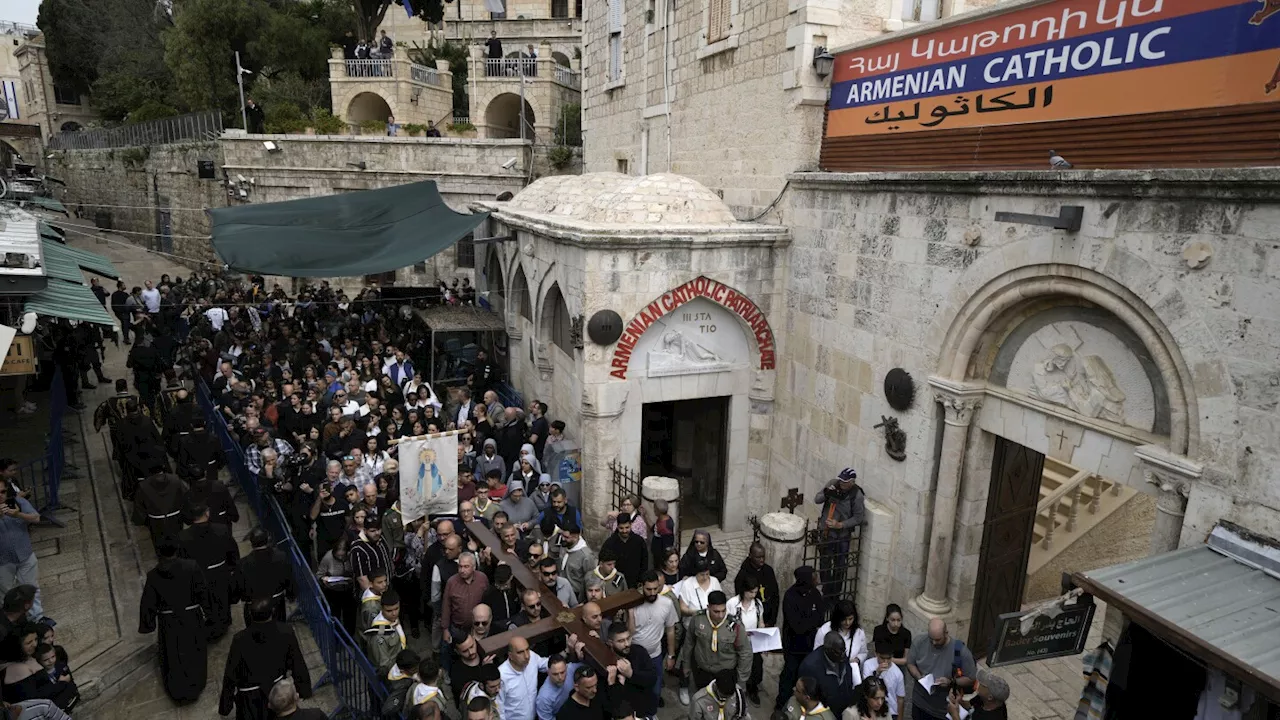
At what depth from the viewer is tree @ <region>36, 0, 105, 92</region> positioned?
1698 inches

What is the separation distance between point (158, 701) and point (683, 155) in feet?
32.9

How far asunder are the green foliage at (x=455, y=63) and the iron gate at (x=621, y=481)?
901 inches

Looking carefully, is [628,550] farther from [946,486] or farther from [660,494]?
[946,486]

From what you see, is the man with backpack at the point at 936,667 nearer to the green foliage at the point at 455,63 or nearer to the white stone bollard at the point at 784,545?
the white stone bollard at the point at 784,545

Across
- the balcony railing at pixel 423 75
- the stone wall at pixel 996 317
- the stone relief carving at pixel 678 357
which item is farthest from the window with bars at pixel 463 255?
the stone wall at pixel 996 317

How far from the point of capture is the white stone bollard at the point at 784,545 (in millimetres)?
7625

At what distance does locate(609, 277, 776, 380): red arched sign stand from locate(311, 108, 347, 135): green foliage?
629 inches

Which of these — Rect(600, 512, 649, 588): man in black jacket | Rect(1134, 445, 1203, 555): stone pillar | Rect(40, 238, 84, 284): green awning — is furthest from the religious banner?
Rect(1134, 445, 1203, 555): stone pillar

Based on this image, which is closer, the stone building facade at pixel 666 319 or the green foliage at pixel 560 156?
the stone building facade at pixel 666 319

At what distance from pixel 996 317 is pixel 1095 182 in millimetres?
1439

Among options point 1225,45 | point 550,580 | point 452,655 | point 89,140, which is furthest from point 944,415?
point 89,140

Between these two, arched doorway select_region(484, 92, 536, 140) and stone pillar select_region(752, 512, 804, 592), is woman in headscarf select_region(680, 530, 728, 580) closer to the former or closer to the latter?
stone pillar select_region(752, 512, 804, 592)

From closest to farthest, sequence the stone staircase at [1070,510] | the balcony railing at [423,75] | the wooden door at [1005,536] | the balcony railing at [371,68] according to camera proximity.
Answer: the wooden door at [1005,536] < the stone staircase at [1070,510] < the balcony railing at [371,68] < the balcony railing at [423,75]

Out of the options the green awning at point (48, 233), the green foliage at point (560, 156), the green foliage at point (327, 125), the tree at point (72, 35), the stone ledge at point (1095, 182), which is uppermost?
the tree at point (72, 35)
